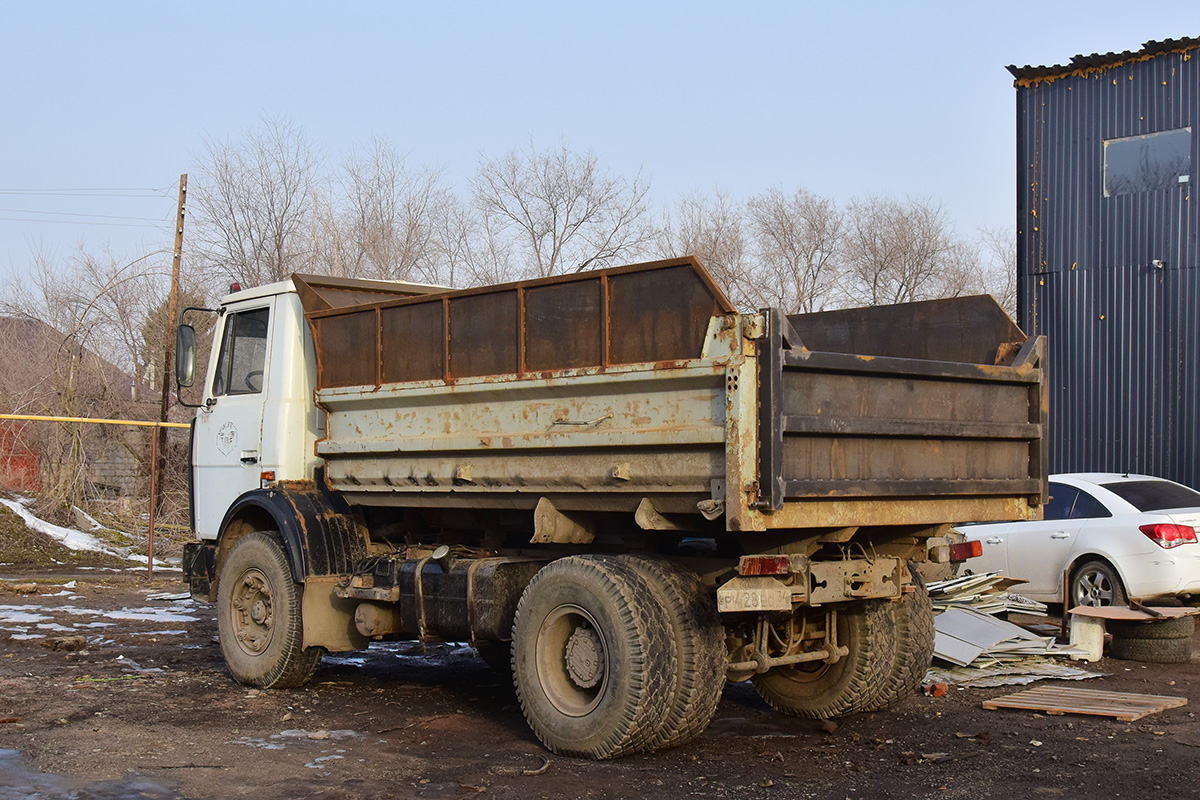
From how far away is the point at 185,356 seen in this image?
8891 mm

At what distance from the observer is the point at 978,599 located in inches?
406

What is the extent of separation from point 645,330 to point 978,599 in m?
5.51

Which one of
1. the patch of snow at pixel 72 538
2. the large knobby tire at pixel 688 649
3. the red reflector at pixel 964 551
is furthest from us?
the patch of snow at pixel 72 538

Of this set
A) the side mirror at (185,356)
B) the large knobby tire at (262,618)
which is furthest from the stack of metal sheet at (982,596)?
the side mirror at (185,356)

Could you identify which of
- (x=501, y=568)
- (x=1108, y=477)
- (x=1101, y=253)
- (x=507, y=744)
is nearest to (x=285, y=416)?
(x=501, y=568)

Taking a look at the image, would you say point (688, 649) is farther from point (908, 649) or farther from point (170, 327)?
point (170, 327)

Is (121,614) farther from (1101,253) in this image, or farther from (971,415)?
(1101,253)

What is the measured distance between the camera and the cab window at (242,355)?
29.5ft

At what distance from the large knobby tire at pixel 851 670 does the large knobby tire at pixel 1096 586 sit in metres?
4.37

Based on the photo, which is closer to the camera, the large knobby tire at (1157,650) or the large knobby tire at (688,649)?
the large knobby tire at (688,649)

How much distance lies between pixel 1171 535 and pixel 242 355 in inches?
307

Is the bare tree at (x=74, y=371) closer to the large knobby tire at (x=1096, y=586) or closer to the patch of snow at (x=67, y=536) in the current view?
the patch of snow at (x=67, y=536)

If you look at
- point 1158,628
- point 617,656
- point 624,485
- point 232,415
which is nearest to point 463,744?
point 617,656

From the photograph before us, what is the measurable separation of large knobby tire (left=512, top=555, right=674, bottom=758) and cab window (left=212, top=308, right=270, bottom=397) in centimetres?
342
